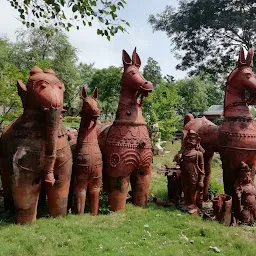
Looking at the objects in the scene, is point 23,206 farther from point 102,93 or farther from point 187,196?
point 102,93

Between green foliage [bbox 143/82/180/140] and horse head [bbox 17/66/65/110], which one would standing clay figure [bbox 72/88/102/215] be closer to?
horse head [bbox 17/66/65/110]

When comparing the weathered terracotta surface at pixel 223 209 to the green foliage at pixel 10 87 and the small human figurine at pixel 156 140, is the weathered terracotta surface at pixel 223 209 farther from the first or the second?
the small human figurine at pixel 156 140

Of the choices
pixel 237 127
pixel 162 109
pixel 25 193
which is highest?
pixel 162 109

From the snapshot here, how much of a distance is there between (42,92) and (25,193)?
1499 mm

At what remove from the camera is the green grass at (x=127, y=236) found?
13.2ft

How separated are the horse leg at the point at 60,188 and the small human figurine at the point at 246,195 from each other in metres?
3.05

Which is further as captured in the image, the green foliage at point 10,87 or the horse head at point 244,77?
the green foliage at point 10,87

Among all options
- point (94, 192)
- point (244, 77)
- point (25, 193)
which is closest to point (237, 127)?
point (244, 77)

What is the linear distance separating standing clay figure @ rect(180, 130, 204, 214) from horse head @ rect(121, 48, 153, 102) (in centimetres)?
119

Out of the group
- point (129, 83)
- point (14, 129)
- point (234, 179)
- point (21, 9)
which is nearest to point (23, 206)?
point (14, 129)

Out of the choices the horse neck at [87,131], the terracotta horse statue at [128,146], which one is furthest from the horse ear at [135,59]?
the horse neck at [87,131]

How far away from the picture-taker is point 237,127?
5.77 meters

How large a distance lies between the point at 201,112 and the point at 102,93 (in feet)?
35.3

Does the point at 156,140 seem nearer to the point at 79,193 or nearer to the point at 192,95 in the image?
the point at 79,193
